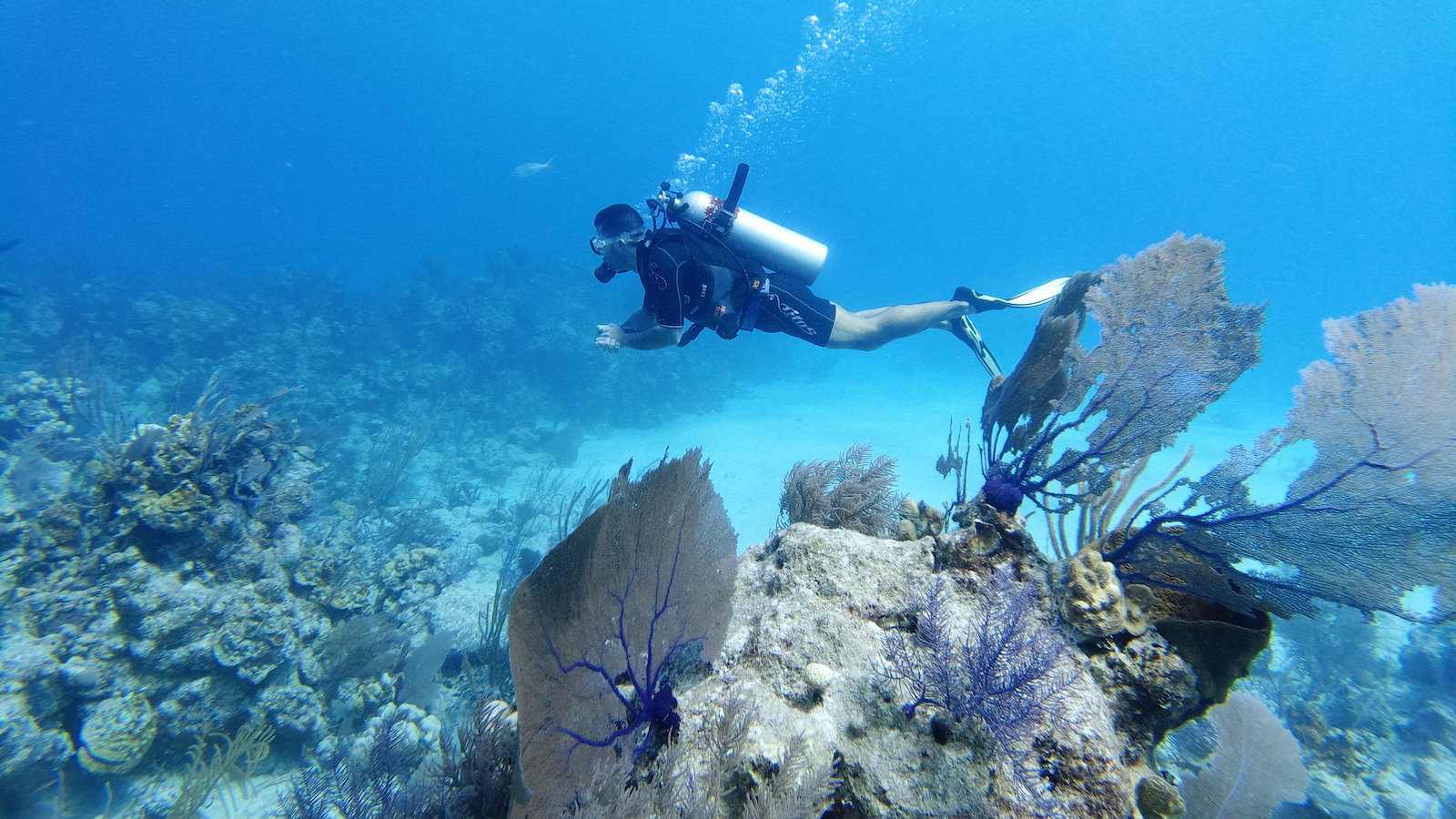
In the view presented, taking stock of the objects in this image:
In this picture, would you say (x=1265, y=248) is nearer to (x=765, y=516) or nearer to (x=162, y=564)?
(x=765, y=516)

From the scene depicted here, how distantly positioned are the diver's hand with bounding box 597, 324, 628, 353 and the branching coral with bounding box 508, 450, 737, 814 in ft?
10.6

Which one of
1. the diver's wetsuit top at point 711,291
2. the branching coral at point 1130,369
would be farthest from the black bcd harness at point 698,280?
the branching coral at point 1130,369

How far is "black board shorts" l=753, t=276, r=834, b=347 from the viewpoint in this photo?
6.74 m

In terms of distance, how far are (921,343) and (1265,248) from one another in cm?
8592

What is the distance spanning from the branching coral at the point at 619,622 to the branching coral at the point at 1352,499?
242cm

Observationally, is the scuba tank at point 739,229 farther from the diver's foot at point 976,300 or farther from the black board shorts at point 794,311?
the diver's foot at point 976,300

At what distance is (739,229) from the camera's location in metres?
6.32

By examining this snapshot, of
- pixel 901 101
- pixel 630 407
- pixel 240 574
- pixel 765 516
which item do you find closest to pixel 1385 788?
pixel 765 516

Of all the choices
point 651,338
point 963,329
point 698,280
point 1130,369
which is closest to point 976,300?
point 963,329

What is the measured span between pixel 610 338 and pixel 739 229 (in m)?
2.06

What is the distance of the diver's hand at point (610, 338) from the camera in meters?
5.58

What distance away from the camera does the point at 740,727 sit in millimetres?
1746

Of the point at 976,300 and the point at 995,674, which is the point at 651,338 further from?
the point at 995,674

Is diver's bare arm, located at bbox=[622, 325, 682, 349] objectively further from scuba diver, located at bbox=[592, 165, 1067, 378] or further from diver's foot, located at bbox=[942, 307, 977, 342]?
diver's foot, located at bbox=[942, 307, 977, 342]
